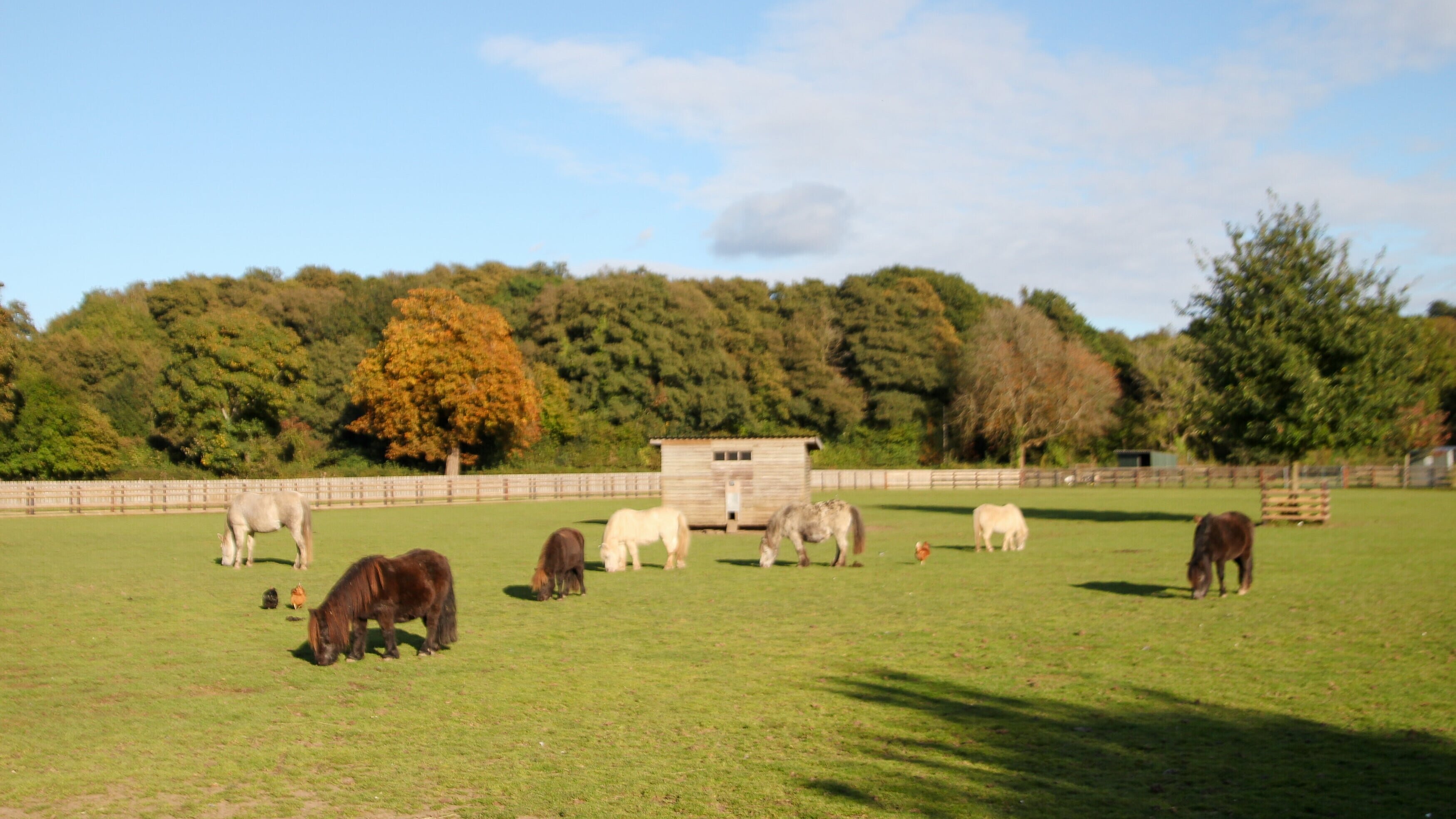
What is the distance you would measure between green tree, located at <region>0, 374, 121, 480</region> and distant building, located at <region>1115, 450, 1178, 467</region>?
6243 centimetres

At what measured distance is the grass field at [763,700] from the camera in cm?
663

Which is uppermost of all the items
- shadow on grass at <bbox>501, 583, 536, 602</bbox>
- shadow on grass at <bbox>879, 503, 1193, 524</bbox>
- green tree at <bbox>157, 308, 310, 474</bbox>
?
green tree at <bbox>157, 308, 310, 474</bbox>

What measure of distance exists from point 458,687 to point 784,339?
66.4 meters

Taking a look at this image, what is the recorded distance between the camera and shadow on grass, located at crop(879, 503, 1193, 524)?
33656mm

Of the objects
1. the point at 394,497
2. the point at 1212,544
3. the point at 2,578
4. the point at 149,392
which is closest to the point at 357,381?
the point at 394,497

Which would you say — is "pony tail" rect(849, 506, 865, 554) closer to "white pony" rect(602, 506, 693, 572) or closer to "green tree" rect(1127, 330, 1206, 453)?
"white pony" rect(602, 506, 693, 572)

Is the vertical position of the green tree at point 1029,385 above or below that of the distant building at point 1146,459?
above

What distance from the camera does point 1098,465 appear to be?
3022 inches

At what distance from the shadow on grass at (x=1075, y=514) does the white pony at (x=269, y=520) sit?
19.7 meters

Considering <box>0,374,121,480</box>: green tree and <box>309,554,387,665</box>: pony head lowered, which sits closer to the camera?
<box>309,554,387,665</box>: pony head lowered

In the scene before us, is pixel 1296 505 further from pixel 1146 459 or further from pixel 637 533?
pixel 1146 459

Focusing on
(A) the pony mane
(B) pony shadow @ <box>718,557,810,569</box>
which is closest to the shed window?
(B) pony shadow @ <box>718,557,810,569</box>

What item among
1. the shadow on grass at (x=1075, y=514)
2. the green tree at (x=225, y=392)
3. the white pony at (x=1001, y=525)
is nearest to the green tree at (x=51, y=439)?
the green tree at (x=225, y=392)

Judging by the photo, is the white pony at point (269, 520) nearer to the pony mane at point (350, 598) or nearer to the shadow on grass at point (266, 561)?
the shadow on grass at point (266, 561)
